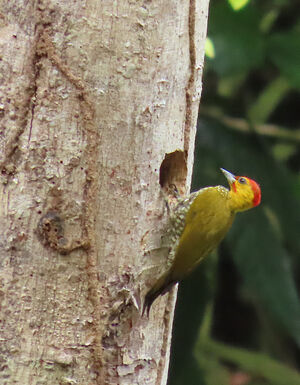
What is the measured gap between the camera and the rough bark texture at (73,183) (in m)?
2.31

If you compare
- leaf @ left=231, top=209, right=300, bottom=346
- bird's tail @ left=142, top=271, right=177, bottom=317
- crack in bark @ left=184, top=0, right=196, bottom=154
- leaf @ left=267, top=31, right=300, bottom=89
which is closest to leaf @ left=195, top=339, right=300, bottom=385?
leaf @ left=231, top=209, right=300, bottom=346

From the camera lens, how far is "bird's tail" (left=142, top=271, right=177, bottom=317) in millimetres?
2500

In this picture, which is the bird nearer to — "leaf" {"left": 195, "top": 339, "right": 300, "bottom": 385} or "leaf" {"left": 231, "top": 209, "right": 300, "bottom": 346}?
"leaf" {"left": 231, "top": 209, "right": 300, "bottom": 346}

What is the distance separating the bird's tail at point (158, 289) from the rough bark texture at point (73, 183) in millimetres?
43

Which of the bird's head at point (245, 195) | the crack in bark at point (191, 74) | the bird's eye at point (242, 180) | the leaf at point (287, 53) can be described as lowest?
the bird's head at point (245, 195)

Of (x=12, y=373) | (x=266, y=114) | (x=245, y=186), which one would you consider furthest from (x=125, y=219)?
(x=266, y=114)

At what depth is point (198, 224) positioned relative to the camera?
3031 millimetres

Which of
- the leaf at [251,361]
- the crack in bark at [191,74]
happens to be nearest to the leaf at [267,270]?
the leaf at [251,361]

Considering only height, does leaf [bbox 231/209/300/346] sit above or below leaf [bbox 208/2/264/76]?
below

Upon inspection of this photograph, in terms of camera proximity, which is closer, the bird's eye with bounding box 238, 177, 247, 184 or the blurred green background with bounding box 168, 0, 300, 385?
the bird's eye with bounding box 238, 177, 247, 184

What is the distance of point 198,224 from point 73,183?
83cm

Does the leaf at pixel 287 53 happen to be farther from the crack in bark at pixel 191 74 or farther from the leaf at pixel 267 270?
the crack in bark at pixel 191 74

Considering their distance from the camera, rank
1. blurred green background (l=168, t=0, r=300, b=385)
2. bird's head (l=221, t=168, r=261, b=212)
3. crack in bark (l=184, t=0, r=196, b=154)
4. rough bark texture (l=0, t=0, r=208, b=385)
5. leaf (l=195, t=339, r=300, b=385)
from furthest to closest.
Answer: leaf (l=195, t=339, r=300, b=385), blurred green background (l=168, t=0, r=300, b=385), bird's head (l=221, t=168, r=261, b=212), crack in bark (l=184, t=0, r=196, b=154), rough bark texture (l=0, t=0, r=208, b=385)

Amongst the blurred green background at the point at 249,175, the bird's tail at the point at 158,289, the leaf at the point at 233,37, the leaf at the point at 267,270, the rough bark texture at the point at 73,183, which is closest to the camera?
the rough bark texture at the point at 73,183
